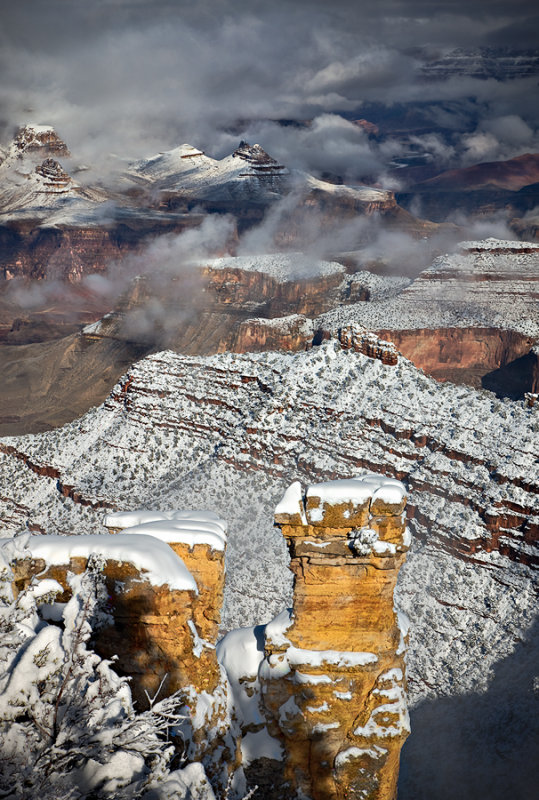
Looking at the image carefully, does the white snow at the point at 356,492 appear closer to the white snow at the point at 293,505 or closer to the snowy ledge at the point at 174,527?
the white snow at the point at 293,505

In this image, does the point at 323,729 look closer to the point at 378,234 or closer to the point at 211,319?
the point at 211,319

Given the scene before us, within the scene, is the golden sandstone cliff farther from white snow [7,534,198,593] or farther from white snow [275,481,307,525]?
white snow [7,534,198,593]

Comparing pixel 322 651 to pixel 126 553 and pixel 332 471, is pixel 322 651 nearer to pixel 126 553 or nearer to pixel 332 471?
pixel 126 553

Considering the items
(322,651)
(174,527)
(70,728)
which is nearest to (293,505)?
(174,527)

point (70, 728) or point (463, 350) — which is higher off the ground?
point (70, 728)

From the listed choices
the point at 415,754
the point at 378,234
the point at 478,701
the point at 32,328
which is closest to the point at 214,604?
the point at 415,754

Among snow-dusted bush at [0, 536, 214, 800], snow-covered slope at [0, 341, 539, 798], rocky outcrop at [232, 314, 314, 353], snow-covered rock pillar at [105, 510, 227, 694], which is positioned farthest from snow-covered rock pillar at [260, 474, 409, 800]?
rocky outcrop at [232, 314, 314, 353]
